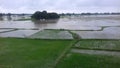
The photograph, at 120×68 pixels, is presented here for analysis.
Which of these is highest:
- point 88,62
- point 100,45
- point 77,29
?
point 88,62

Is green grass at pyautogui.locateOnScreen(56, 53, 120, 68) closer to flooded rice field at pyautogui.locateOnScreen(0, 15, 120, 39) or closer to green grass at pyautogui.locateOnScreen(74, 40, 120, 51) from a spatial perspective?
green grass at pyautogui.locateOnScreen(74, 40, 120, 51)

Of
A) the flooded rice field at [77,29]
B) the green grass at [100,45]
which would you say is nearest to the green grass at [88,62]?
the green grass at [100,45]

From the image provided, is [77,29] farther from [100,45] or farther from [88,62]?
[88,62]

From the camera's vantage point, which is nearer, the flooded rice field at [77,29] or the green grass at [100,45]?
the green grass at [100,45]

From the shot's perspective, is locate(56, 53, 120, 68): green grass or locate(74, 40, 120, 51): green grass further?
locate(74, 40, 120, 51): green grass

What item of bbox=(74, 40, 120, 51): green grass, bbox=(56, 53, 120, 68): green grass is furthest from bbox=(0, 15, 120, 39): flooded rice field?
bbox=(56, 53, 120, 68): green grass

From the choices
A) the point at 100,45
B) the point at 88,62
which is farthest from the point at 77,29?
the point at 88,62

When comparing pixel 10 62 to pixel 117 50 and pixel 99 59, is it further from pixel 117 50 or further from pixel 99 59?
pixel 117 50

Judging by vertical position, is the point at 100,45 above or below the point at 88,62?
below

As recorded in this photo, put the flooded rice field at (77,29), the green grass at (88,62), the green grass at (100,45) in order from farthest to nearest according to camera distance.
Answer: the flooded rice field at (77,29)
the green grass at (100,45)
the green grass at (88,62)

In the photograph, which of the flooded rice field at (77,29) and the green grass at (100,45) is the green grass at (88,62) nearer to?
the green grass at (100,45)

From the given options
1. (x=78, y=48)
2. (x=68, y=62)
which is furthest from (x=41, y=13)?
(x=68, y=62)


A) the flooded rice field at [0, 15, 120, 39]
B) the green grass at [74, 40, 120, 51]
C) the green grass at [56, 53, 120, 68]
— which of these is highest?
the green grass at [56, 53, 120, 68]

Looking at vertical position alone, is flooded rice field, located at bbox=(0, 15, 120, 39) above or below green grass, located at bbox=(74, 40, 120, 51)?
below
